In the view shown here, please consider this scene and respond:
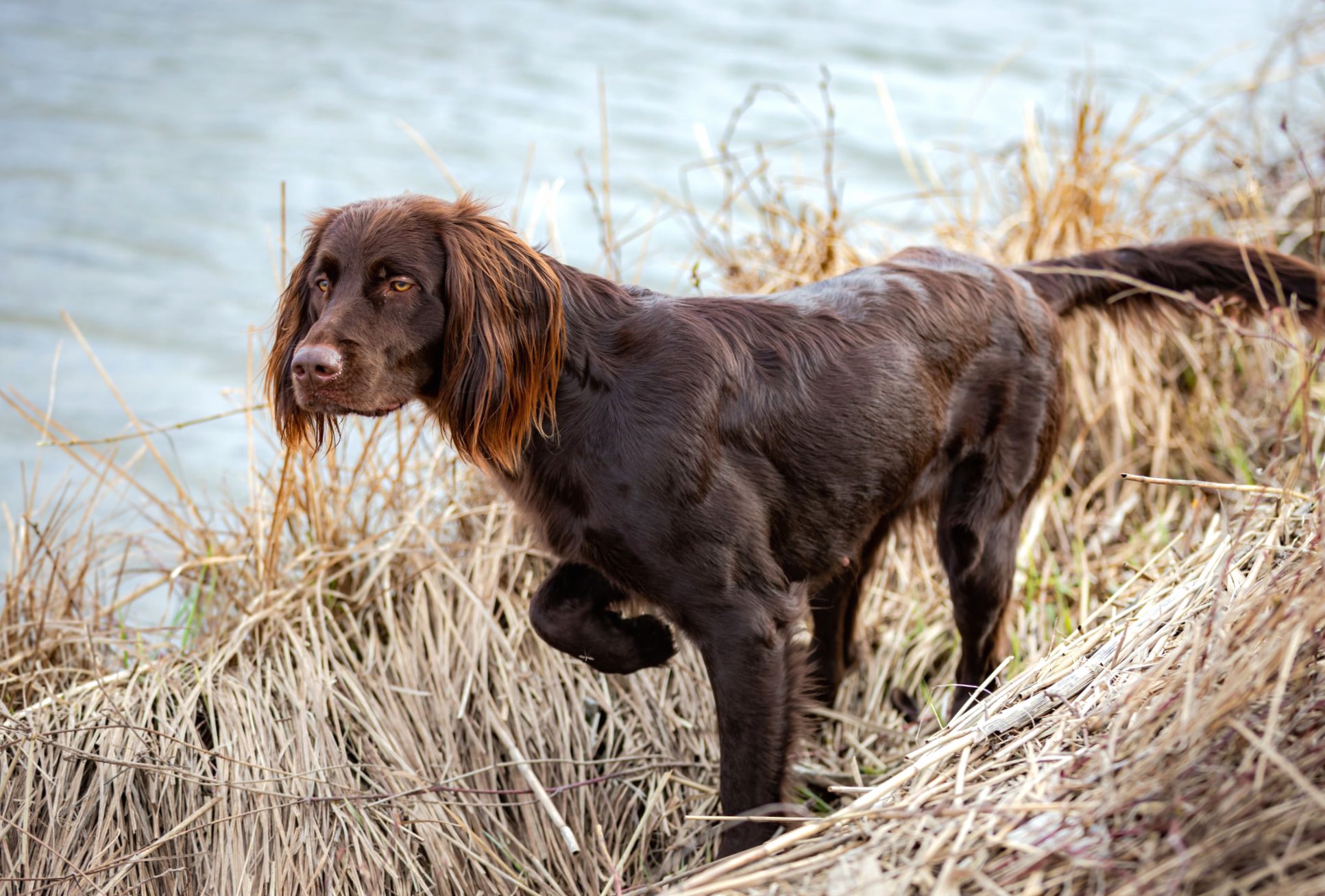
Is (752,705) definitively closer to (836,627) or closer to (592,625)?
(592,625)

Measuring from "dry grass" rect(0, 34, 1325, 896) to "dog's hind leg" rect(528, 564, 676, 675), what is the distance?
28 centimetres

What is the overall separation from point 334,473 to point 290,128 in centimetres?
557

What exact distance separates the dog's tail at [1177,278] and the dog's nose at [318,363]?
1.68 m

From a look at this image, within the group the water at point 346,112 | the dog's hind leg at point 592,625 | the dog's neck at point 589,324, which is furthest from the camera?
the water at point 346,112

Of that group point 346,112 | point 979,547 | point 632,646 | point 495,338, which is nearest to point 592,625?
point 632,646

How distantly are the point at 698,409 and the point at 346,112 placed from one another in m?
6.89

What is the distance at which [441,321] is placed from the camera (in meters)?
2.25

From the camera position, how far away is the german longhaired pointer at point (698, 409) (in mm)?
2232

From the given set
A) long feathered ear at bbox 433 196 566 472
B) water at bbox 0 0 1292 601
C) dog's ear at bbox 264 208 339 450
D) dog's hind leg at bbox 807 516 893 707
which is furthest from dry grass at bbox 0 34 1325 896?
water at bbox 0 0 1292 601

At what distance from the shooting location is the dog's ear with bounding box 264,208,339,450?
2389mm

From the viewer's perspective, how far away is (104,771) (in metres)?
2.54

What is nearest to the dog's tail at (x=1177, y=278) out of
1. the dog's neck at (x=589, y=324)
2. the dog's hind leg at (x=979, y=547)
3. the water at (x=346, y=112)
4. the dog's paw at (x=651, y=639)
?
the dog's hind leg at (x=979, y=547)

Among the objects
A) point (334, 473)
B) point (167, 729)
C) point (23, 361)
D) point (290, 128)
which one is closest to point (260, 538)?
point (334, 473)

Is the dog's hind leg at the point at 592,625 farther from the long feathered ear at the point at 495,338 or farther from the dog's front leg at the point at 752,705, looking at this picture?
the long feathered ear at the point at 495,338
